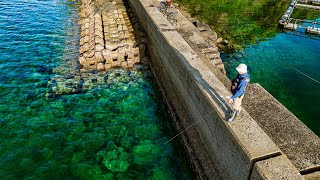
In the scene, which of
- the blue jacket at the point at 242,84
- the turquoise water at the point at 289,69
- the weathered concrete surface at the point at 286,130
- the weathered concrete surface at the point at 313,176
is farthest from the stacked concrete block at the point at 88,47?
the weathered concrete surface at the point at 313,176

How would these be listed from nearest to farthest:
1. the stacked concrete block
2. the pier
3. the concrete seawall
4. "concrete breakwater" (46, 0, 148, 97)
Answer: the concrete seawall, "concrete breakwater" (46, 0, 148, 97), the stacked concrete block, the pier

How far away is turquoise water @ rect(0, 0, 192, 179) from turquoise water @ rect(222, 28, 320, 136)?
5.89 m

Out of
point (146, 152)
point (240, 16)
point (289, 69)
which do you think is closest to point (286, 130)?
point (146, 152)

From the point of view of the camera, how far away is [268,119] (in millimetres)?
7422

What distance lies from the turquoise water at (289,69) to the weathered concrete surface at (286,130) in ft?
11.2

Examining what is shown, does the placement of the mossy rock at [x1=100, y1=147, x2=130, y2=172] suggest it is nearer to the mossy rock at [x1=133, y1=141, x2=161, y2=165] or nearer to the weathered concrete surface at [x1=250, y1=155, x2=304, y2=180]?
the mossy rock at [x1=133, y1=141, x2=161, y2=165]

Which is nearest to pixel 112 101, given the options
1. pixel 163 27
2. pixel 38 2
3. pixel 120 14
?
pixel 163 27

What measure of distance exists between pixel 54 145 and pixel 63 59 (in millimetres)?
7017

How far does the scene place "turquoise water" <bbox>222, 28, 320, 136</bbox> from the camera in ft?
40.4

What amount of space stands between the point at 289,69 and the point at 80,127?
12.4 meters

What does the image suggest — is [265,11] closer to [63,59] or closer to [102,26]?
[102,26]

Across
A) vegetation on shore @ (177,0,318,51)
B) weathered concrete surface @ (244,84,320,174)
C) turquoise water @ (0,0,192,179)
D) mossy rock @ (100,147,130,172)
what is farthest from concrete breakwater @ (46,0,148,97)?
weathered concrete surface @ (244,84,320,174)

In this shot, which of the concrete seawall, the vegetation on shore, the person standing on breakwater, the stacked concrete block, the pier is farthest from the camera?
the pier

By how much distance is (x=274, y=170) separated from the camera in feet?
16.4
